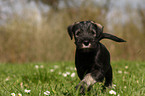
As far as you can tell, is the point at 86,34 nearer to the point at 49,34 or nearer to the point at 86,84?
the point at 86,84

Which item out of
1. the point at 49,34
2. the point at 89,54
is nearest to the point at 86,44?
the point at 89,54

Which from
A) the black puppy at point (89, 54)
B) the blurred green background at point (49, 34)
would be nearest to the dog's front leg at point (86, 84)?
the black puppy at point (89, 54)

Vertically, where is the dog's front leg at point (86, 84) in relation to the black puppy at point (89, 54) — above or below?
below

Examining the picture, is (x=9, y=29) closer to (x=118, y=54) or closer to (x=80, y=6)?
(x=80, y=6)

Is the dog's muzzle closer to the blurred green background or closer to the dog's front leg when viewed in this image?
the dog's front leg

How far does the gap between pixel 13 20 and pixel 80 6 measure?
3.34 metres

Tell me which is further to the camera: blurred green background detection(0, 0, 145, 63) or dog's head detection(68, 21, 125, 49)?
blurred green background detection(0, 0, 145, 63)

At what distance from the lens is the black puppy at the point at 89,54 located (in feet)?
7.60

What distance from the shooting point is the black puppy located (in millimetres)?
2316

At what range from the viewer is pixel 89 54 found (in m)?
2.55

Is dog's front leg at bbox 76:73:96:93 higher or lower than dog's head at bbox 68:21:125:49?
lower

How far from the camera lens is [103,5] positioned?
32.1 feet

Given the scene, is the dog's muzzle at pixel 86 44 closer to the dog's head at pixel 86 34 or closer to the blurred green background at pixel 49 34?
the dog's head at pixel 86 34

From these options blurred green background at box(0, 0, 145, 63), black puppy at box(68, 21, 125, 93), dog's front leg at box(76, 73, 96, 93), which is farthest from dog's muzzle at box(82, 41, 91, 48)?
blurred green background at box(0, 0, 145, 63)
